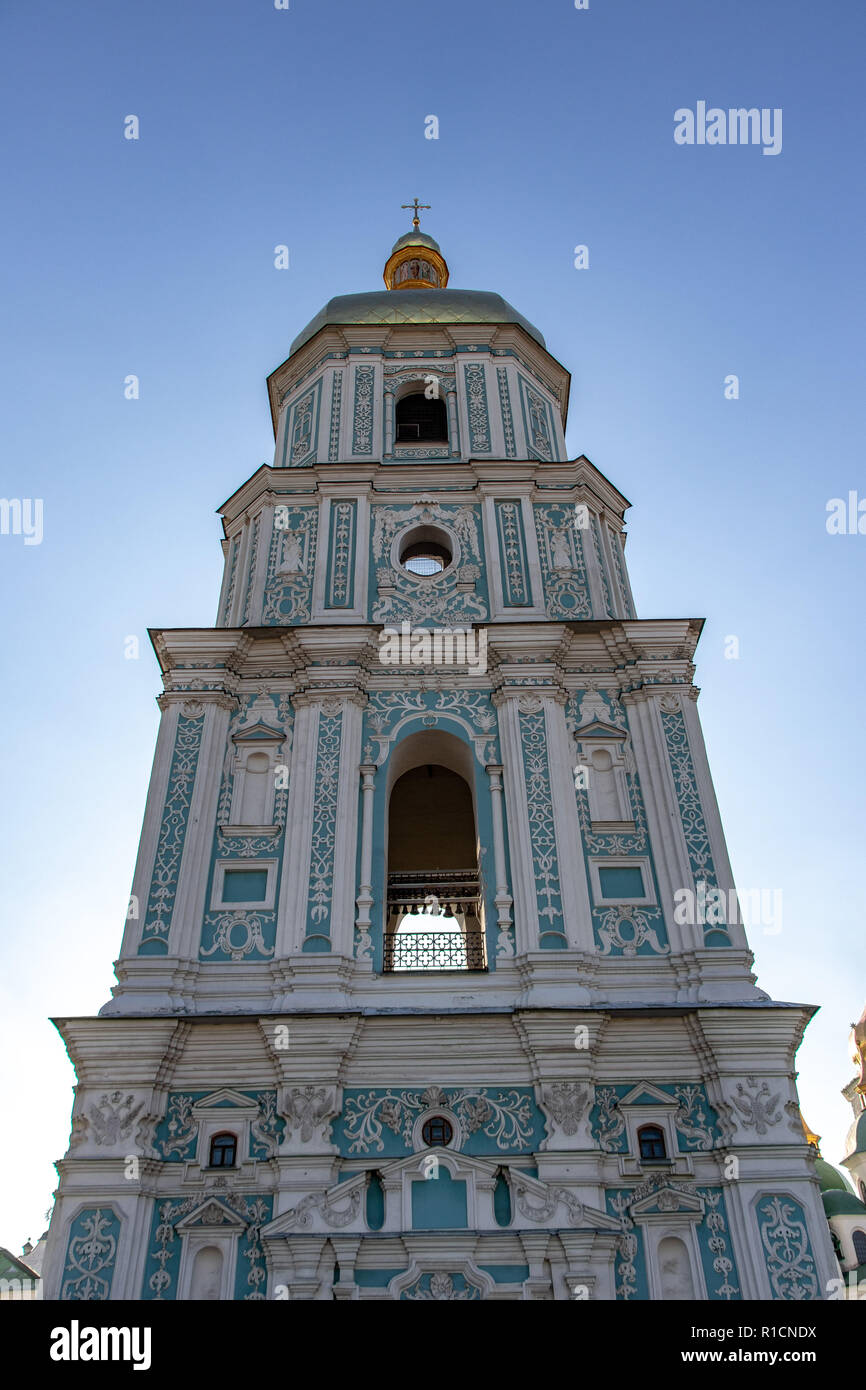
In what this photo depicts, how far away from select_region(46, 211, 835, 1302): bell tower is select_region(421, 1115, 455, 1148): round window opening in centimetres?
3

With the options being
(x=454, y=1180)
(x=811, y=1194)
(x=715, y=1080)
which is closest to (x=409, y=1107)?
(x=454, y=1180)

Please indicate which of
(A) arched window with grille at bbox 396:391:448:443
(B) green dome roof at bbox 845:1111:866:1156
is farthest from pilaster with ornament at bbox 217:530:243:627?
(B) green dome roof at bbox 845:1111:866:1156

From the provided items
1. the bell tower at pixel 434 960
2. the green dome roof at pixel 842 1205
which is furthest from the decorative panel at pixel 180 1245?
the green dome roof at pixel 842 1205

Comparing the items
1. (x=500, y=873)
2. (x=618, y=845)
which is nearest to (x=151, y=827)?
(x=500, y=873)

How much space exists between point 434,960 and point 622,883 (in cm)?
238

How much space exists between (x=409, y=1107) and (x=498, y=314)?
13.9 metres

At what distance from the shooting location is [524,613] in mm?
15633

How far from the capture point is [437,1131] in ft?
37.9

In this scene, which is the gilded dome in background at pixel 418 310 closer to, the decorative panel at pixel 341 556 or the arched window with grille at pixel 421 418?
the arched window with grille at pixel 421 418

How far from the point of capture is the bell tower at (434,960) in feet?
35.6

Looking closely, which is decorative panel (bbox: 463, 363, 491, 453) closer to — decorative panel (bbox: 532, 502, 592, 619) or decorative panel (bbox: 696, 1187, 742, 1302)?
decorative panel (bbox: 532, 502, 592, 619)

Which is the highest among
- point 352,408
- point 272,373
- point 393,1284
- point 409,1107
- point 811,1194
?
point 272,373

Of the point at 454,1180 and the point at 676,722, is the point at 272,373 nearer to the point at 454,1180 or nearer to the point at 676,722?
the point at 676,722
